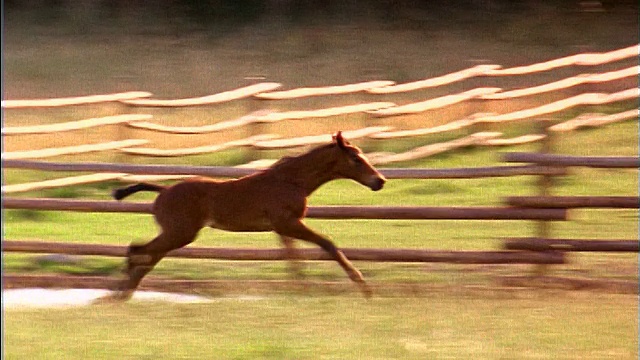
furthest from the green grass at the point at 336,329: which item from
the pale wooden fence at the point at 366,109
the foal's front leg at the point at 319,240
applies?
the pale wooden fence at the point at 366,109

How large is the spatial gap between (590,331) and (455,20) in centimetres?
1182

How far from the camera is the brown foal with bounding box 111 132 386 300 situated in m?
6.57

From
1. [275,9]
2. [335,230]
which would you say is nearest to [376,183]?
[335,230]

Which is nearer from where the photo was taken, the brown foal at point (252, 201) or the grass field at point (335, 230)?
the grass field at point (335, 230)

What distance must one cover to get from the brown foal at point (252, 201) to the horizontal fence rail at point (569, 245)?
107 centimetres

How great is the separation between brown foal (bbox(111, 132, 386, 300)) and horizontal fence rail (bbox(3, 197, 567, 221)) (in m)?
0.52

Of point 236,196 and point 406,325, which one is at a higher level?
point 236,196

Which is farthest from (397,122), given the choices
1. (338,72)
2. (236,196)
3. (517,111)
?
(236,196)

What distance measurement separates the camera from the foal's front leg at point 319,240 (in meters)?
6.51

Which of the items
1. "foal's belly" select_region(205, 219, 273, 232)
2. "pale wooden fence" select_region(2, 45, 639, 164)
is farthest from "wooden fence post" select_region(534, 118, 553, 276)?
"pale wooden fence" select_region(2, 45, 639, 164)

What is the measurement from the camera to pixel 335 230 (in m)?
8.77

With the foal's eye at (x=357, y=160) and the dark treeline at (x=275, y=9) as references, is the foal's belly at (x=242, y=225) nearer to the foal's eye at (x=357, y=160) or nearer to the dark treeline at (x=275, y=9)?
the foal's eye at (x=357, y=160)

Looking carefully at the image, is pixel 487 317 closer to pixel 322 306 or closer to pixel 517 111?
pixel 322 306

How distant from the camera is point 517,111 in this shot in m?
12.5
